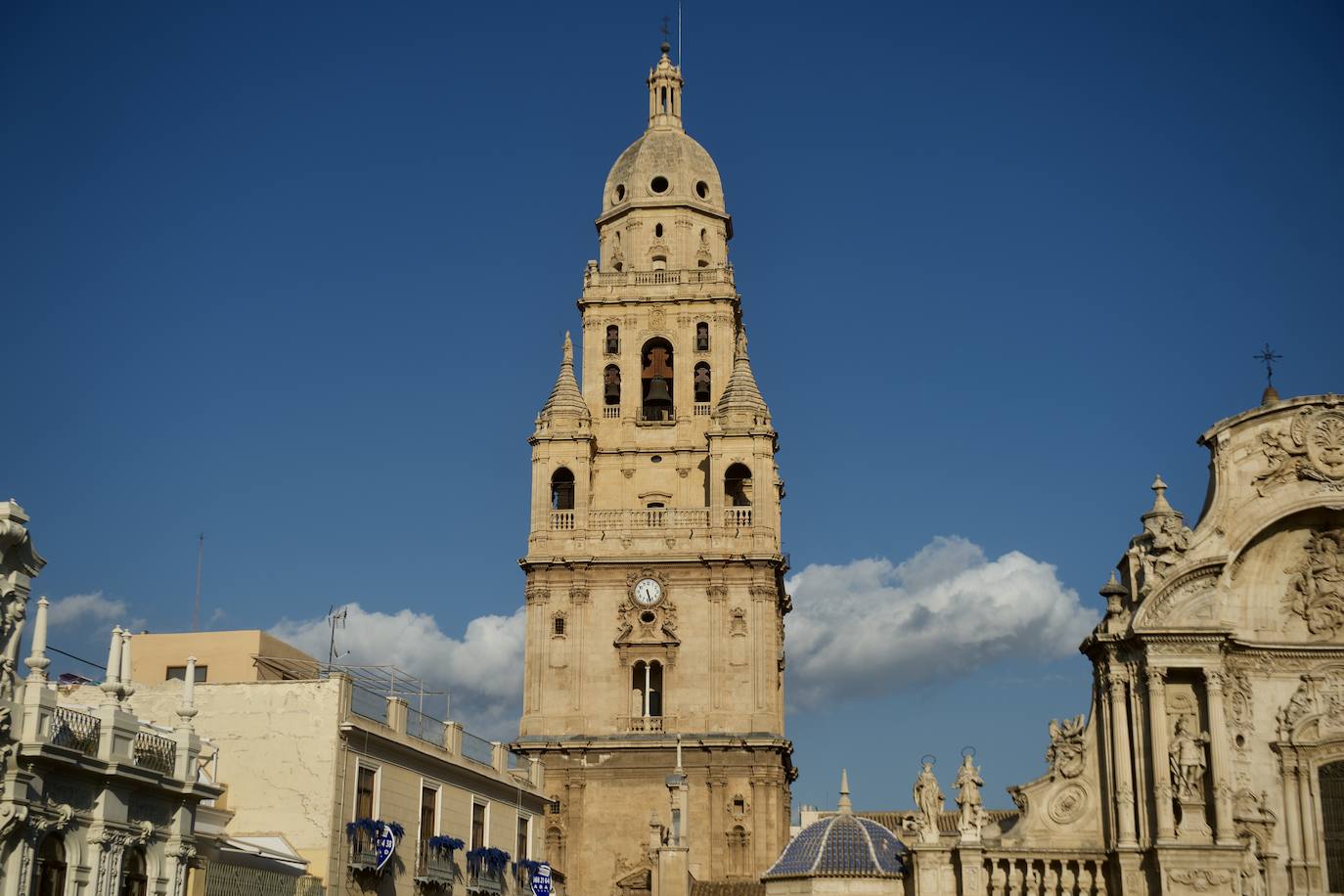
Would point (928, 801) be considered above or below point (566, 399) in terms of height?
below

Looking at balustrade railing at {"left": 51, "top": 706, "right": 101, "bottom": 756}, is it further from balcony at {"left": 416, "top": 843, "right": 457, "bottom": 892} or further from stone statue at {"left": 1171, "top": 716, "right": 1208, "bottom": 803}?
stone statue at {"left": 1171, "top": 716, "right": 1208, "bottom": 803}

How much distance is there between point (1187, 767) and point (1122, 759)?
185 cm

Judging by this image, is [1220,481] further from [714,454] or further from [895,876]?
[714,454]

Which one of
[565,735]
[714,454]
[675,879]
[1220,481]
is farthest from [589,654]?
[1220,481]

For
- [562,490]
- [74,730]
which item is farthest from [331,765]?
[562,490]

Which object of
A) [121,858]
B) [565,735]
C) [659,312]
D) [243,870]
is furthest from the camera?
[659,312]

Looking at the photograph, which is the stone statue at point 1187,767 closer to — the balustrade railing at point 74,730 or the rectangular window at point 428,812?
the rectangular window at point 428,812

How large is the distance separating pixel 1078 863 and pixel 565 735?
1287 inches

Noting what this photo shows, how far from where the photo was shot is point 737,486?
3477 inches

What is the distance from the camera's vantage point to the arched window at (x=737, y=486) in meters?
86.3

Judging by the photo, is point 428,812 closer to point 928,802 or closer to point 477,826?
point 477,826

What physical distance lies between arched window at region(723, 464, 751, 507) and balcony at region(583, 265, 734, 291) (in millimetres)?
9802

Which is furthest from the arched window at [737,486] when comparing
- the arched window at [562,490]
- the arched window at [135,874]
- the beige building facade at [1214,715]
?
the arched window at [135,874]

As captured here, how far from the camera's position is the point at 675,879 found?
66625 millimetres
